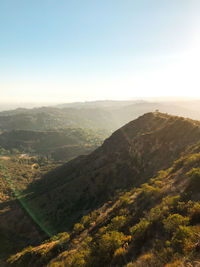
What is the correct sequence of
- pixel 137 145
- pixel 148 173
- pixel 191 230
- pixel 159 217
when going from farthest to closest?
pixel 137 145 < pixel 148 173 < pixel 159 217 < pixel 191 230

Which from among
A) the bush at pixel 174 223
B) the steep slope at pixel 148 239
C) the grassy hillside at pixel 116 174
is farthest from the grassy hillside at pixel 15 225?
the bush at pixel 174 223

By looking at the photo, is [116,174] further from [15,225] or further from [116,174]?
[15,225]

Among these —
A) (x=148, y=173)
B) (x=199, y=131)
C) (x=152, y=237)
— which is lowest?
(x=148, y=173)

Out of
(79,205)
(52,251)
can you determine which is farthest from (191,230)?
(79,205)

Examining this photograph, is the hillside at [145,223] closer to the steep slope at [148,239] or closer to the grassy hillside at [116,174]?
the steep slope at [148,239]

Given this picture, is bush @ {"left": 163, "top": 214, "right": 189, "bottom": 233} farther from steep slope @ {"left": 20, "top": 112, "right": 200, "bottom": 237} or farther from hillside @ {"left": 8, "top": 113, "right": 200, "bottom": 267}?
steep slope @ {"left": 20, "top": 112, "right": 200, "bottom": 237}

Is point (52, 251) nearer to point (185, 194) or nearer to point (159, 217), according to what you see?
point (159, 217)

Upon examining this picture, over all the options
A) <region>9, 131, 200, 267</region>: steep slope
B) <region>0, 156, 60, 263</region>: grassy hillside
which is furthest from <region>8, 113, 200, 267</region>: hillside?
<region>0, 156, 60, 263</region>: grassy hillside

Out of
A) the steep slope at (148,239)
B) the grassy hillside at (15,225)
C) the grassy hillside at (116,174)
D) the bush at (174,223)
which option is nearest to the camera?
the steep slope at (148,239)

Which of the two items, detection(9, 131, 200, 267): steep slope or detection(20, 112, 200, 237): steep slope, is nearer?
detection(9, 131, 200, 267): steep slope
